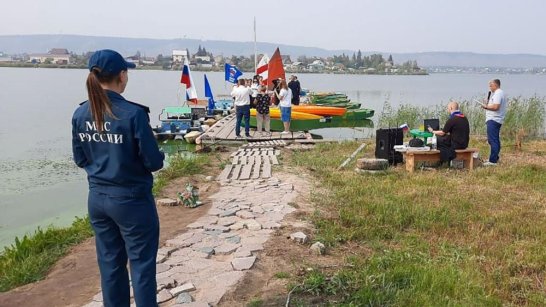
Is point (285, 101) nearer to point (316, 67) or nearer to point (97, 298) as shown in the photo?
point (97, 298)

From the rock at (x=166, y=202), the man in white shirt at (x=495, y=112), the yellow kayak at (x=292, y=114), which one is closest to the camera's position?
the rock at (x=166, y=202)

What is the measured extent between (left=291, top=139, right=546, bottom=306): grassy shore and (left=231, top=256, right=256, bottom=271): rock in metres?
0.52

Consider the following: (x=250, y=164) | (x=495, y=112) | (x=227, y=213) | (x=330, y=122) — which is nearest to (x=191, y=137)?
(x=330, y=122)

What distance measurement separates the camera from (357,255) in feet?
15.9

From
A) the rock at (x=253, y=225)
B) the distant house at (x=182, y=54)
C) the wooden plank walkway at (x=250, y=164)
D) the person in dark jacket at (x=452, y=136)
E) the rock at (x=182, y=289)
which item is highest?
the distant house at (x=182, y=54)

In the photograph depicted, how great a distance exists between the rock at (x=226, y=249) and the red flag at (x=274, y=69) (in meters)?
13.8

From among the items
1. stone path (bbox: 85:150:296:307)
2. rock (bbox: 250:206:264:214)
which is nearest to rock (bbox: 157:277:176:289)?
stone path (bbox: 85:150:296:307)

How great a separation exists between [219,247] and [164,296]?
120 centimetres

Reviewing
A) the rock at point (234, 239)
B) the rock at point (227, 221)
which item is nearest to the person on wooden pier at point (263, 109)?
the rock at point (227, 221)

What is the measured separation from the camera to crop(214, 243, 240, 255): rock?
16.1ft

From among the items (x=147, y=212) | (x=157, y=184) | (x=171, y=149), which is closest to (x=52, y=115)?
(x=171, y=149)

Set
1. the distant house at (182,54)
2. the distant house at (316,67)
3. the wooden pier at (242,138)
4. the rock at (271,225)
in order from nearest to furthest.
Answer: the rock at (271,225)
the wooden pier at (242,138)
the distant house at (182,54)
the distant house at (316,67)

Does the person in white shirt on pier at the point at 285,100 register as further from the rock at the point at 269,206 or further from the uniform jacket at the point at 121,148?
the uniform jacket at the point at 121,148

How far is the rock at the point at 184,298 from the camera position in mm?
3811
